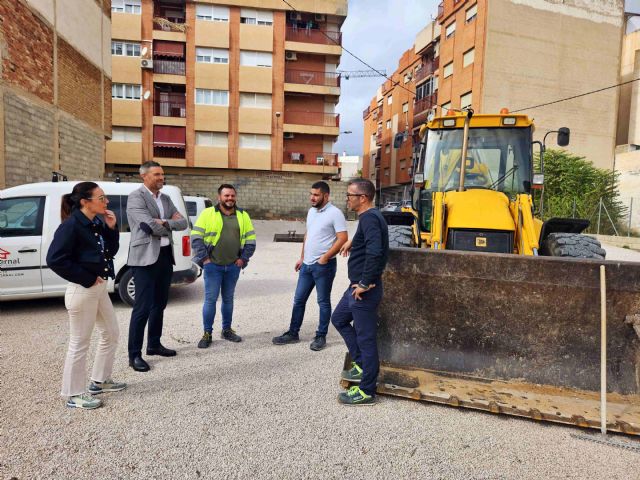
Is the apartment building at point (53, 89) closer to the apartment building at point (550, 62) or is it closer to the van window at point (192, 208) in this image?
→ the van window at point (192, 208)

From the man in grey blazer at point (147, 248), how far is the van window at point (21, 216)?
275 cm

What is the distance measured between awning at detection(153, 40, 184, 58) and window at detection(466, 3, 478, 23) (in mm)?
20174

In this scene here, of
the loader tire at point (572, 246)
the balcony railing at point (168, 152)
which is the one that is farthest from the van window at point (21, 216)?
the balcony railing at point (168, 152)

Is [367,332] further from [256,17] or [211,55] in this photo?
[256,17]

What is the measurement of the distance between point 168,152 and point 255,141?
6.48 m

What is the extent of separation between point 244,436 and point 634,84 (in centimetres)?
3501

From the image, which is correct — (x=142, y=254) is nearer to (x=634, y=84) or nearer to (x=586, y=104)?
(x=586, y=104)

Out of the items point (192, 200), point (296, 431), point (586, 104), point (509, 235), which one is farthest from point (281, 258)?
point (586, 104)

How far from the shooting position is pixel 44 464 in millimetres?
2529

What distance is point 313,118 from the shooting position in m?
32.7

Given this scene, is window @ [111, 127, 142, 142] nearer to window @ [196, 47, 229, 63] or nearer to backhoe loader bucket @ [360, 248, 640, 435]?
window @ [196, 47, 229, 63]

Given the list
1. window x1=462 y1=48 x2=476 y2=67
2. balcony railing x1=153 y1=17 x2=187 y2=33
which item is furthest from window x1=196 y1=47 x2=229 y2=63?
window x1=462 y1=48 x2=476 y2=67

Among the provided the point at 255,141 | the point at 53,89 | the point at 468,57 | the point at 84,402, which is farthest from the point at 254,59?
the point at 84,402

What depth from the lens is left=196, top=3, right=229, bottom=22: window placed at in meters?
30.6
